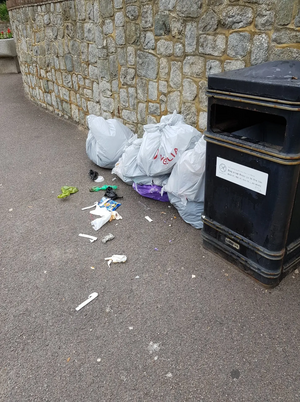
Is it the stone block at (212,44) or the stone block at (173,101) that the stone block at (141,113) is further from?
the stone block at (212,44)

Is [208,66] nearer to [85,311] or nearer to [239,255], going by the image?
[239,255]

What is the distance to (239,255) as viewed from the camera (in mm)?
2473

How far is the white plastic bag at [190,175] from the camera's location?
283 cm

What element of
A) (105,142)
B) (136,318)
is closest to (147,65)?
(105,142)

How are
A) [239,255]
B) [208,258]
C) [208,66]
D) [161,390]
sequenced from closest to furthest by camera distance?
[161,390] → [239,255] → [208,258] → [208,66]

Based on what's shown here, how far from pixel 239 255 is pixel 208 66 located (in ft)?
6.33

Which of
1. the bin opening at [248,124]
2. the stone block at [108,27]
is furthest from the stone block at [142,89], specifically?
the bin opening at [248,124]

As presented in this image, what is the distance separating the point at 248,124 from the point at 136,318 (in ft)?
5.27

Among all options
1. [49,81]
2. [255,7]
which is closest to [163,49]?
[255,7]

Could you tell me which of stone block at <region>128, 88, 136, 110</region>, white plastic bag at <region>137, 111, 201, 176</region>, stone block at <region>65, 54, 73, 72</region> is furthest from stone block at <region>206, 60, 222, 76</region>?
stone block at <region>65, 54, 73, 72</region>

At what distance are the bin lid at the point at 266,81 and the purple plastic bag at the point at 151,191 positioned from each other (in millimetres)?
1428

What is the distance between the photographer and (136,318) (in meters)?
2.21

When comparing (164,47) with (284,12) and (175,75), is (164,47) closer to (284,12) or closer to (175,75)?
(175,75)

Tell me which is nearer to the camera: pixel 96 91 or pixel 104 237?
pixel 104 237
